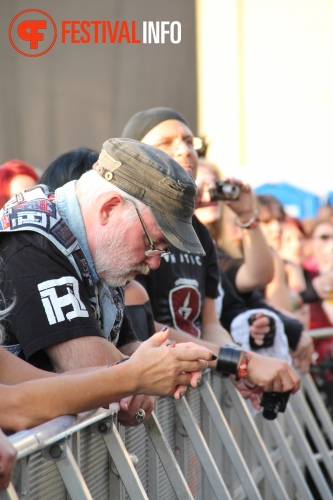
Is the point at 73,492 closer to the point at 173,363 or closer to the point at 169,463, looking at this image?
the point at 173,363

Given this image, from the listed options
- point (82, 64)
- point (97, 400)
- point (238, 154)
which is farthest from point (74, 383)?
point (238, 154)

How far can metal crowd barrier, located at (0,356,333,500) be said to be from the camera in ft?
6.71

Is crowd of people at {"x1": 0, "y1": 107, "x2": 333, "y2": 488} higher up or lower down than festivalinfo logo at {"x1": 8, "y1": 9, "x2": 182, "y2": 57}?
lower down

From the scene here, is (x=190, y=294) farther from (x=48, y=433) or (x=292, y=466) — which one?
(x=48, y=433)

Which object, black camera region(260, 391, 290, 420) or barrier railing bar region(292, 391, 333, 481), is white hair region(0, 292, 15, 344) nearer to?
black camera region(260, 391, 290, 420)

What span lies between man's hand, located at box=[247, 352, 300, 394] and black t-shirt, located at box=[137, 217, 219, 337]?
320 millimetres

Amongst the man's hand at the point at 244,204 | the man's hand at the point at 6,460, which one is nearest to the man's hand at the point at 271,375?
the man's hand at the point at 244,204

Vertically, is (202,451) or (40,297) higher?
(40,297)

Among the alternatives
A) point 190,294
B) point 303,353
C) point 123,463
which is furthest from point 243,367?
point 303,353

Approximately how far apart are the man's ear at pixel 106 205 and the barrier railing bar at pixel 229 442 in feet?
3.39

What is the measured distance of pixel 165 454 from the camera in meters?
2.79

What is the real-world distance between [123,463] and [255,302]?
103 inches

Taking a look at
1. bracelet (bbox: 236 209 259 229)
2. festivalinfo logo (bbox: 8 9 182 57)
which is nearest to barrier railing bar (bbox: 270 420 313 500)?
bracelet (bbox: 236 209 259 229)

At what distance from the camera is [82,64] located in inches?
340
